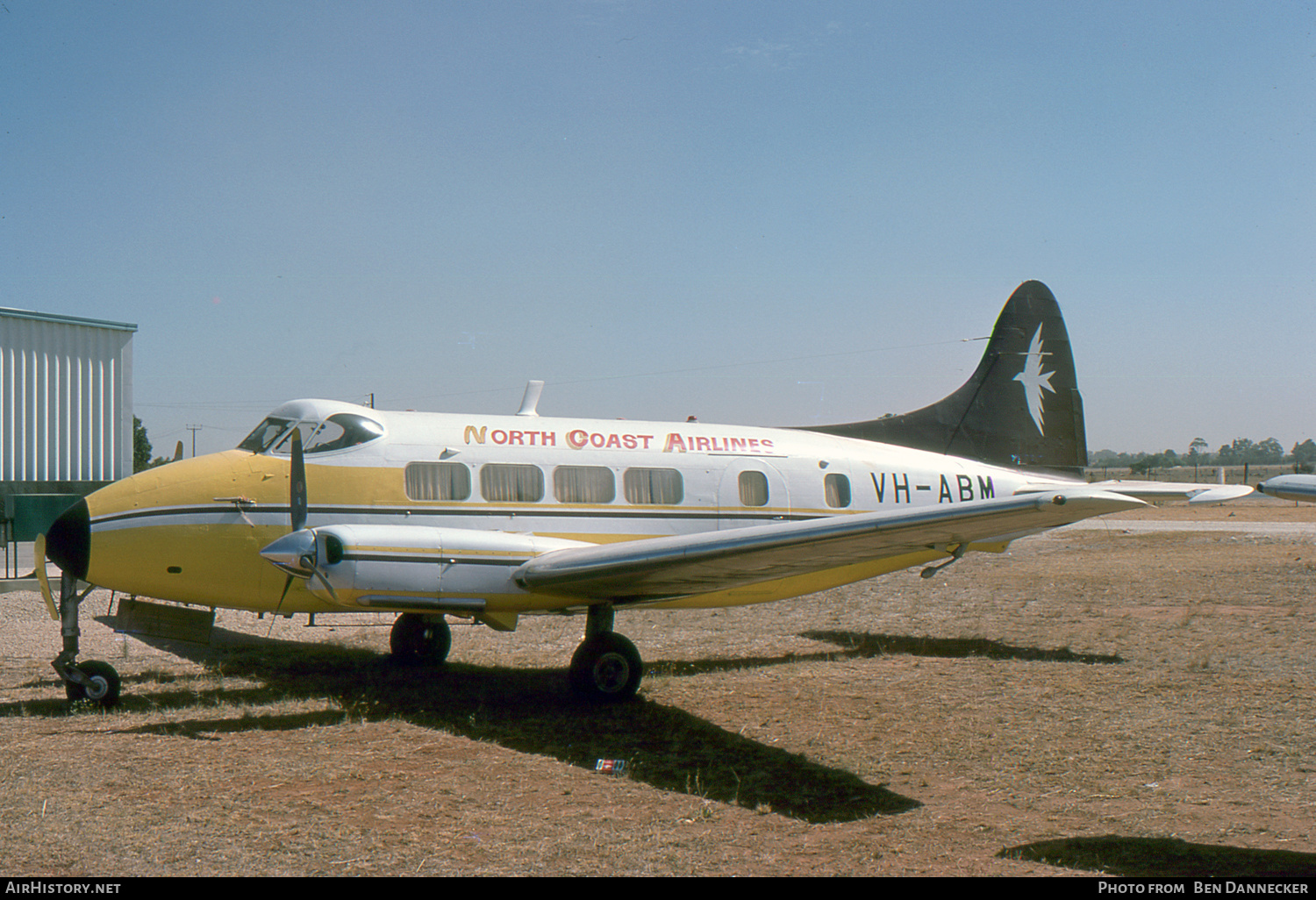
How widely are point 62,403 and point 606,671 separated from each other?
26.1m

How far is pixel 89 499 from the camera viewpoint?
373 inches

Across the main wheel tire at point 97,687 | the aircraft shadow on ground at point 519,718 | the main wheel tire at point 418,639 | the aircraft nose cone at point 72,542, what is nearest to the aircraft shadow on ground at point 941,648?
the aircraft shadow on ground at point 519,718

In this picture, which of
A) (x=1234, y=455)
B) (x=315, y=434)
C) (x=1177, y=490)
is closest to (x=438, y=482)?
(x=315, y=434)

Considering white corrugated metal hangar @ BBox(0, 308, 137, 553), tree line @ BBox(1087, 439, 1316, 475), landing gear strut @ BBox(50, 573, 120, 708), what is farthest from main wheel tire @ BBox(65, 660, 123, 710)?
tree line @ BBox(1087, 439, 1316, 475)

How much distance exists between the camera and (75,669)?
932 cm

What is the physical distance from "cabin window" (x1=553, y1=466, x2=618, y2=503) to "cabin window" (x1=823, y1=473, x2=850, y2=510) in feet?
9.63

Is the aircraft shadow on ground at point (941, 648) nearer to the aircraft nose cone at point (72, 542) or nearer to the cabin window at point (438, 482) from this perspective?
the cabin window at point (438, 482)

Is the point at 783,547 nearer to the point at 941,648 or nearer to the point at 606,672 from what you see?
the point at 606,672

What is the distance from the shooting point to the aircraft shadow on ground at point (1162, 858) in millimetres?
5262

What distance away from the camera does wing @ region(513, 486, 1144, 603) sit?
6637mm

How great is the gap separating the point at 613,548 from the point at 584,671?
168 cm

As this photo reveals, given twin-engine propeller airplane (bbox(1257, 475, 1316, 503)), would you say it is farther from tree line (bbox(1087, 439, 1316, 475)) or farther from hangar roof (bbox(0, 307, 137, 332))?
tree line (bbox(1087, 439, 1316, 475))
